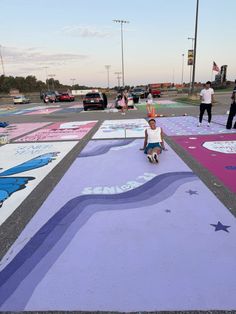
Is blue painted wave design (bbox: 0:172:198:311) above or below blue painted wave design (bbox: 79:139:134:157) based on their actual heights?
above

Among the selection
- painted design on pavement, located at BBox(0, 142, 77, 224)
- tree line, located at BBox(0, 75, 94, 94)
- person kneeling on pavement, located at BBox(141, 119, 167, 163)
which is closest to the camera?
painted design on pavement, located at BBox(0, 142, 77, 224)

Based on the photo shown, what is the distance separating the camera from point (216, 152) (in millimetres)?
7809

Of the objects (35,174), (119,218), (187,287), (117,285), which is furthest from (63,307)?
(35,174)

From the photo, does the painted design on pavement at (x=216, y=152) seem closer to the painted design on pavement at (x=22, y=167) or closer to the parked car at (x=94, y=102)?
the painted design on pavement at (x=22, y=167)

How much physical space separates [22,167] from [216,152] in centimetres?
517

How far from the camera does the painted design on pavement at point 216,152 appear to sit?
5897 millimetres

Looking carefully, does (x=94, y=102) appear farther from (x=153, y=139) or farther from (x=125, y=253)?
(x=125, y=253)

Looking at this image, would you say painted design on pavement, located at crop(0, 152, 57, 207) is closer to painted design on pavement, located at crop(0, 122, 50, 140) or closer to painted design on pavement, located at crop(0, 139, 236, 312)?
painted design on pavement, located at crop(0, 139, 236, 312)

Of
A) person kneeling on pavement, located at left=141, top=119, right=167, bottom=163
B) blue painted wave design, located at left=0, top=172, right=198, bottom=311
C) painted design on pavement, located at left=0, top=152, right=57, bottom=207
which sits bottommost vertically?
painted design on pavement, located at left=0, top=152, right=57, bottom=207

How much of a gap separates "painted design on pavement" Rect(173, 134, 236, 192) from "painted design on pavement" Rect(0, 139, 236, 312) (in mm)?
894

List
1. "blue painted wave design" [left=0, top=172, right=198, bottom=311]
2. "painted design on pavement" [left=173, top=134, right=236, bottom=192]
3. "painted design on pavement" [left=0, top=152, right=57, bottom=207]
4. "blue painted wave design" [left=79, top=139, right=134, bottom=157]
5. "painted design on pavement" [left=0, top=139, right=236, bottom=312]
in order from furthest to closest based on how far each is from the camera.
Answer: "blue painted wave design" [left=79, top=139, right=134, bottom=157] < "painted design on pavement" [left=173, top=134, right=236, bottom=192] < "painted design on pavement" [left=0, top=152, right=57, bottom=207] < "blue painted wave design" [left=0, top=172, right=198, bottom=311] < "painted design on pavement" [left=0, top=139, right=236, bottom=312]

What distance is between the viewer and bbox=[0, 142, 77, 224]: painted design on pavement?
512cm

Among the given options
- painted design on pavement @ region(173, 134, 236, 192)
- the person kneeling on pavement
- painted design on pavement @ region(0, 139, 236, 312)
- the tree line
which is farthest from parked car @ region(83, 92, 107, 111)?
the tree line

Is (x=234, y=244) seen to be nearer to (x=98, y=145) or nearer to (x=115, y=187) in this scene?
(x=115, y=187)
